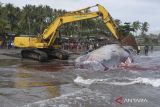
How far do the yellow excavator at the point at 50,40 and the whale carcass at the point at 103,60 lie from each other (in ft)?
14.8

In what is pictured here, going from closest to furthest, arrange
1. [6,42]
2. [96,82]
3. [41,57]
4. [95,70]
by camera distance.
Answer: [96,82] → [95,70] → [41,57] → [6,42]

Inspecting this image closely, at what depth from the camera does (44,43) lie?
35.5 meters

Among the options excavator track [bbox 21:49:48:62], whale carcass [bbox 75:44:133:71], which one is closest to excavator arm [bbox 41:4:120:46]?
excavator track [bbox 21:49:48:62]

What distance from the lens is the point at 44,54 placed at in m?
34.2

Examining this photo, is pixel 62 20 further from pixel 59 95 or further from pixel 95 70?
pixel 59 95

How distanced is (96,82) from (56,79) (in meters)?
2.50

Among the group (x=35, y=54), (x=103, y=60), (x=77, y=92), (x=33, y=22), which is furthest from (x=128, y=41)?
(x=33, y=22)

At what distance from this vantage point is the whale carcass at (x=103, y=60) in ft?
86.9

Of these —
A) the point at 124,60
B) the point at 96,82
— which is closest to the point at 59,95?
the point at 96,82

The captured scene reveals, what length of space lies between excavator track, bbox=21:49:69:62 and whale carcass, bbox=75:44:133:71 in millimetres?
6279

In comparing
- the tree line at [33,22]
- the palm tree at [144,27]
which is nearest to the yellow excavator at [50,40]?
the tree line at [33,22]

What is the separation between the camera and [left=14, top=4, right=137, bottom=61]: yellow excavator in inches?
1342

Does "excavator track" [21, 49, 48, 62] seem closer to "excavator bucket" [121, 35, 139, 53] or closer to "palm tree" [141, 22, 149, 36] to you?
"excavator bucket" [121, 35, 139, 53]

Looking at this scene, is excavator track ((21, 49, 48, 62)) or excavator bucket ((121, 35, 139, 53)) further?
excavator track ((21, 49, 48, 62))
